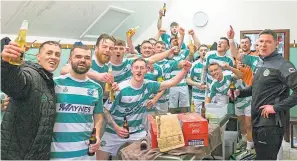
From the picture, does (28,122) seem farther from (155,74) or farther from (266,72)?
(155,74)

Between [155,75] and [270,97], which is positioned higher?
[155,75]

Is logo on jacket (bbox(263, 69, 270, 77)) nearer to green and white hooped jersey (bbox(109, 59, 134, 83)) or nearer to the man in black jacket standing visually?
the man in black jacket standing

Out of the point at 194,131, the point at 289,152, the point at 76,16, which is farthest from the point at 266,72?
the point at 76,16

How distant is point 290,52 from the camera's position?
6.05m

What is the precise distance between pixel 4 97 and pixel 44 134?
749 millimetres

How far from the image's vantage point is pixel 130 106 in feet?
9.65

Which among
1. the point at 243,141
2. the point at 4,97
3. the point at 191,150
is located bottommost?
the point at 243,141

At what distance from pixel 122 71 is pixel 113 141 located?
2.92 feet

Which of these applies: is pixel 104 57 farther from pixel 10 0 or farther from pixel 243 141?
pixel 243 141

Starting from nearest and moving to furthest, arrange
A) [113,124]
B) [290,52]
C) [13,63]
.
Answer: [13,63]
[113,124]
[290,52]

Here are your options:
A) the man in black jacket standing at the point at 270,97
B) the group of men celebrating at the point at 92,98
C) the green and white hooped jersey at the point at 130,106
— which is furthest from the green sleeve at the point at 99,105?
the man in black jacket standing at the point at 270,97

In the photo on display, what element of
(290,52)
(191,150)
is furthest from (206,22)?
(191,150)

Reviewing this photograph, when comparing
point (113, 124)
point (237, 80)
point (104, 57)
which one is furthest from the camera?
point (237, 80)

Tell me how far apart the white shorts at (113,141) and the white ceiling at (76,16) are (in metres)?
2.49
